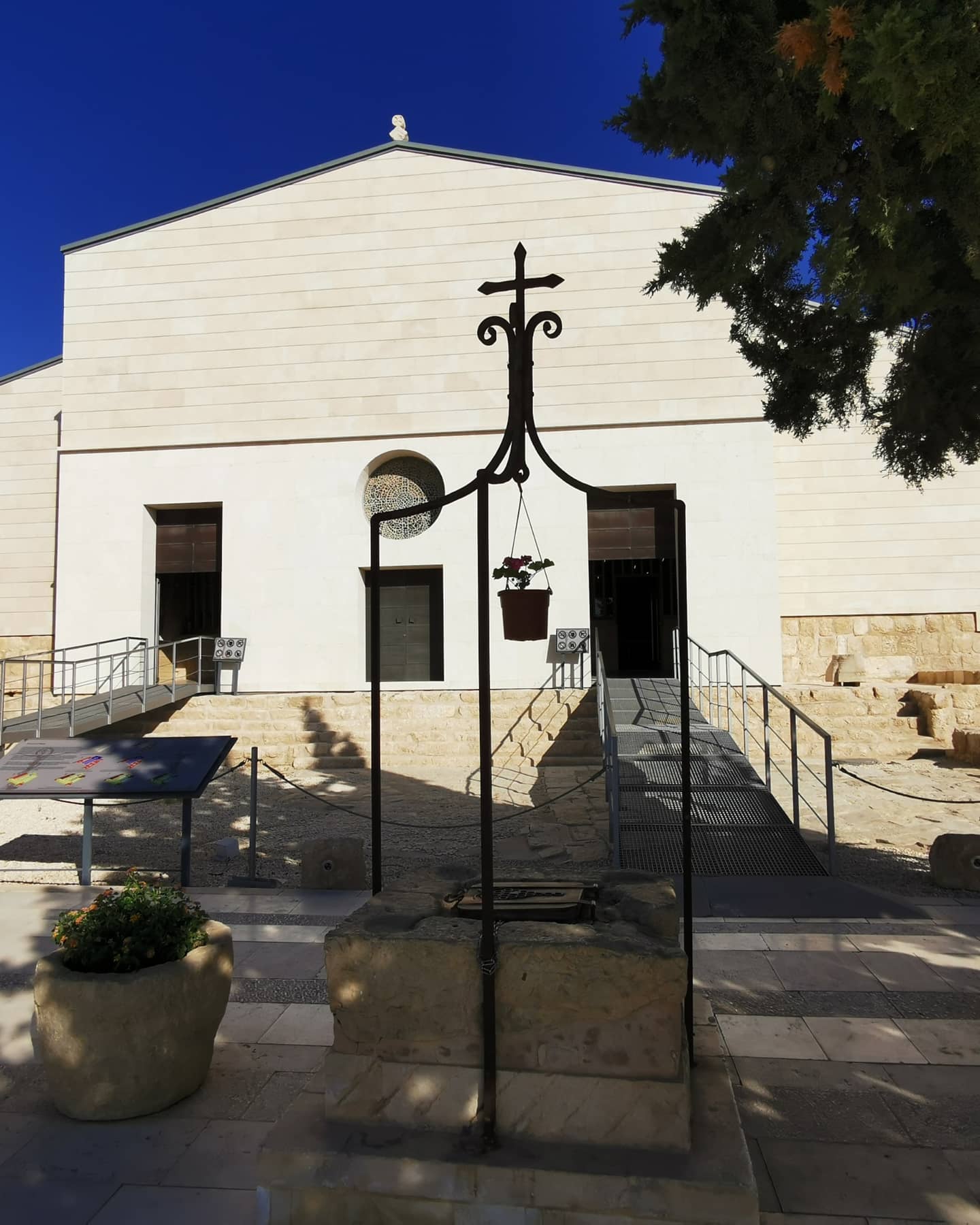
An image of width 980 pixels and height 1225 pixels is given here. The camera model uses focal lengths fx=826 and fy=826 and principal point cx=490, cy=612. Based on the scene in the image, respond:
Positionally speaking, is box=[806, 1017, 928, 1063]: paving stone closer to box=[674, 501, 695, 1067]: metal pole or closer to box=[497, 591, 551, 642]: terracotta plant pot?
box=[674, 501, 695, 1067]: metal pole

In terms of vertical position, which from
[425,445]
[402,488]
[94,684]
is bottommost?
[94,684]

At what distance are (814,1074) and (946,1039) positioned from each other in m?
0.75

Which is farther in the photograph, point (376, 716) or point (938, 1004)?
point (938, 1004)

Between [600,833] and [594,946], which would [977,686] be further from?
[594,946]

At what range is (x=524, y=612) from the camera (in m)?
4.07

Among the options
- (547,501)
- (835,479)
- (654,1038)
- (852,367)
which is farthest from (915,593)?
(654,1038)

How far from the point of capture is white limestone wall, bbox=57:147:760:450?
1486 cm

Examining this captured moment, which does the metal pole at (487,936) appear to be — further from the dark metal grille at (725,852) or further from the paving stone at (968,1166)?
the dark metal grille at (725,852)

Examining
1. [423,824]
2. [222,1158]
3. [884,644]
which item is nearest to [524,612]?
[222,1158]

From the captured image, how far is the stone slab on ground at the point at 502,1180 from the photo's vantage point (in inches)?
87.7

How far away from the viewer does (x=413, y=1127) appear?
2.54 metres

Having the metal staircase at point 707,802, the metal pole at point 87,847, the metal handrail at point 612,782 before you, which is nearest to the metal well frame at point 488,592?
the metal staircase at point 707,802

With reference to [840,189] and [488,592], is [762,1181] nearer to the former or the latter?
[488,592]

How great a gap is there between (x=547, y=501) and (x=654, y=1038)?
12813 millimetres
